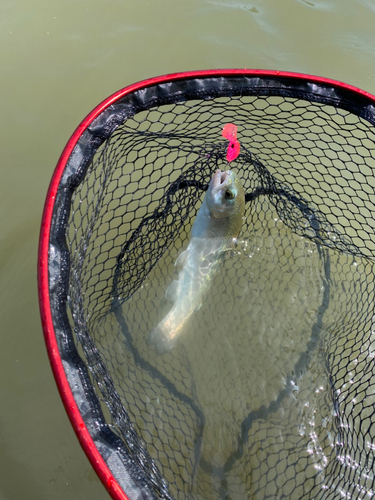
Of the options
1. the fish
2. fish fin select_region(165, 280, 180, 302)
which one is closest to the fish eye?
the fish

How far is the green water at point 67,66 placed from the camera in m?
2.81

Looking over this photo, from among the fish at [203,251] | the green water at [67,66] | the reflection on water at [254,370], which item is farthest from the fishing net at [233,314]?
the green water at [67,66]

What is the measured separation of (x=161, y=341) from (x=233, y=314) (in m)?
0.68

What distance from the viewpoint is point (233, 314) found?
323 centimetres

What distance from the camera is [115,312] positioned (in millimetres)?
3025

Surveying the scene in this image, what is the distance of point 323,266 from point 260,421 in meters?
1.44

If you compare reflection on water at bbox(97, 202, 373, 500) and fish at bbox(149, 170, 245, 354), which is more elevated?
fish at bbox(149, 170, 245, 354)

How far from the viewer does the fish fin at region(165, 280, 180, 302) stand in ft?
10.4

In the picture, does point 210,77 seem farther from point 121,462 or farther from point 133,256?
point 121,462

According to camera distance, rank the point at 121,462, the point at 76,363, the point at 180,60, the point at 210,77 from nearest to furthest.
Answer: the point at 121,462
the point at 76,363
the point at 210,77
the point at 180,60

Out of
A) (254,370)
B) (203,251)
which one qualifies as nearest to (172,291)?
(203,251)

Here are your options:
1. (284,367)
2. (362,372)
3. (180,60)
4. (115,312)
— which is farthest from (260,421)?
(180,60)

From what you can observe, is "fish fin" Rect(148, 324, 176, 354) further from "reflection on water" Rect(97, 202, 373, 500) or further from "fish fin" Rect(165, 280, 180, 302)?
"fish fin" Rect(165, 280, 180, 302)

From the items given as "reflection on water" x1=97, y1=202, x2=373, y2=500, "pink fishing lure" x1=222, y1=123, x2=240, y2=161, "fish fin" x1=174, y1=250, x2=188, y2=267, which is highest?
"pink fishing lure" x1=222, y1=123, x2=240, y2=161
